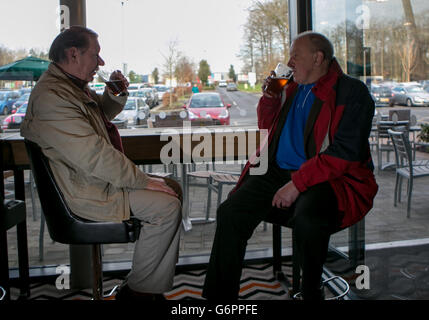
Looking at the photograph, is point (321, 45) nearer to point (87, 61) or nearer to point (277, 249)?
point (87, 61)

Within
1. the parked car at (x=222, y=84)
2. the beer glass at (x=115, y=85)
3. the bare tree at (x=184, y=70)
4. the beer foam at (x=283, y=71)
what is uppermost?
the bare tree at (x=184, y=70)

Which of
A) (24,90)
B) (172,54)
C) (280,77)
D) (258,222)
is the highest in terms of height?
(172,54)

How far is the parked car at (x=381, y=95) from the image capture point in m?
2.35

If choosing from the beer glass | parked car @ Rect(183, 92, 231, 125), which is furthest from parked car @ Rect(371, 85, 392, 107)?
parked car @ Rect(183, 92, 231, 125)

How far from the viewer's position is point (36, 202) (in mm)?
3324

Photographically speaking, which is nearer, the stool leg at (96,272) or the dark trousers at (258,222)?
the dark trousers at (258,222)

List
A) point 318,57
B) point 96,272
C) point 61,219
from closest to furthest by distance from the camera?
point 61,219
point 96,272
point 318,57

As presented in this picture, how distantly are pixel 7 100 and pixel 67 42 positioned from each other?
5.13 ft

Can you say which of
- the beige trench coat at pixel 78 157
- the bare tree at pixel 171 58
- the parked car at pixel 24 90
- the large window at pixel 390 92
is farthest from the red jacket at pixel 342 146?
the parked car at pixel 24 90

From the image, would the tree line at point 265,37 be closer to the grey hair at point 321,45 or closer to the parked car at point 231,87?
the parked car at point 231,87

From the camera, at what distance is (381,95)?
93.5 inches


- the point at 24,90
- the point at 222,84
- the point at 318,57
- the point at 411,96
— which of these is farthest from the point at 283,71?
the point at 24,90

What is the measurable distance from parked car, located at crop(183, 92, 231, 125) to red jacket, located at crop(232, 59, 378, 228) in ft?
5.88

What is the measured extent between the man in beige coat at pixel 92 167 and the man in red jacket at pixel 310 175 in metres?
0.24
